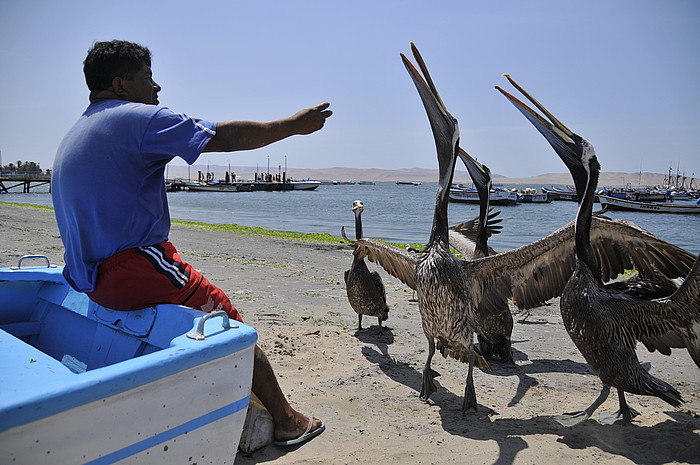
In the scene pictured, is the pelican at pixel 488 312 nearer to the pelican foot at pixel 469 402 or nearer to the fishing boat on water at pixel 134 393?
the pelican foot at pixel 469 402

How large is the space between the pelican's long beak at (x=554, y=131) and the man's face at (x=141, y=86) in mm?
2934

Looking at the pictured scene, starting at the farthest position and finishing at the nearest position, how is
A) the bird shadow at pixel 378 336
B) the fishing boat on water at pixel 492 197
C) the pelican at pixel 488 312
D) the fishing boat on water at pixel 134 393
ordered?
the fishing boat on water at pixel 492 197, the bird shadow at pixel 378 336, the pelican at pixel 488 312, the fishing boat on water at pixel 134 393

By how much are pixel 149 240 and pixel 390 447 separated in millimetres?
2133

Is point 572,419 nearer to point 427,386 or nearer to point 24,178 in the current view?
point 427,386

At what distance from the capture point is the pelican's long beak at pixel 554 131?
438 cm

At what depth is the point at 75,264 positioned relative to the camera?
2729 millimetres

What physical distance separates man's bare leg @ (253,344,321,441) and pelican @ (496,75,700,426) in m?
2.11

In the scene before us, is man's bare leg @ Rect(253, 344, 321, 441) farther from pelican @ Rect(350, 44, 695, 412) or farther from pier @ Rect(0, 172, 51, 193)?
pier @ Rect(0, 172, 51, 193)


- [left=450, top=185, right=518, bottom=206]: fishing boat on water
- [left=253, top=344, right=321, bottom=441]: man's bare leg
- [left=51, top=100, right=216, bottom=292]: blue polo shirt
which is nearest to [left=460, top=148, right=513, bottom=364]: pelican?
[left=253, top=344, right=321, bottom=441]: man's bare leg

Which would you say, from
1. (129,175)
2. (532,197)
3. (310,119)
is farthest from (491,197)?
→ (129,175)

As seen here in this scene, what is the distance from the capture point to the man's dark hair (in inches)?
107

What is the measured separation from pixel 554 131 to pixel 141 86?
330 centimetres

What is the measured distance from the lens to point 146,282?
2.72 metres

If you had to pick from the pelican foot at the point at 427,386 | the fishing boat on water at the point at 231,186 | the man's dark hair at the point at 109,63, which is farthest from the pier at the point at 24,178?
the man's dark hair at the point at 109,63
